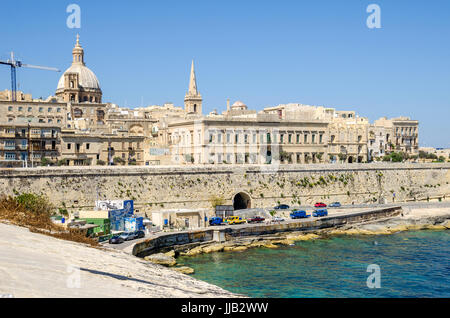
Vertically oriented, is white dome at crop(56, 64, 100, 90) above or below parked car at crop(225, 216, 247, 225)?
above

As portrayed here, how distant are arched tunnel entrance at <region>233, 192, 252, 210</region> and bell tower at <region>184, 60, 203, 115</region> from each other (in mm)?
28472

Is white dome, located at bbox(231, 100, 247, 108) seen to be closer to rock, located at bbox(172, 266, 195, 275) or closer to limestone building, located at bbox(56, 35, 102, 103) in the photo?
limestone building, located at bbox(56, 35, 102, 103)

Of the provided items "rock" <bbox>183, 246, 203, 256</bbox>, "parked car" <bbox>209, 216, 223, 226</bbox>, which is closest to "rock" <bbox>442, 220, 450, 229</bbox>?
"parked car" <bbox>209, 216, 223, 226</bbox>

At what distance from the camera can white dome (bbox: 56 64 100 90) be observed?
78875 millimetres

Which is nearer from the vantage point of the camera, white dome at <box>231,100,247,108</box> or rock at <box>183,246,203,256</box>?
rock at <box>183,246,203,256</box>

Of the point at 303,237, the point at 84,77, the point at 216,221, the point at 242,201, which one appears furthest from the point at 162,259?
the point at 84,77

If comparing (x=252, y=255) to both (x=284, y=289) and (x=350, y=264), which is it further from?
(x=284, y=289)

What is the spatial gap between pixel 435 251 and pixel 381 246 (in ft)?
11.9

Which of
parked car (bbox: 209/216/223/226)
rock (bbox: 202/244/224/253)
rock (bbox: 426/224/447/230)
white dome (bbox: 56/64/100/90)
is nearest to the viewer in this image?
rock (bbox: 202/244/224/253)

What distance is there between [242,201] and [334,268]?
65.7 feet

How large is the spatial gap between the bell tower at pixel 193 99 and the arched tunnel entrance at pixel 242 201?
28472mm

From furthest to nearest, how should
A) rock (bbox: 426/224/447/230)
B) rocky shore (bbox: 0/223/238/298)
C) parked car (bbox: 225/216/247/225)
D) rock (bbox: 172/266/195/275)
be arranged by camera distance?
rock (bbox: 426/224/447/230) → parked car (bbox: 225/216/247/225) → rock (bbox: 172/266/195/275) → rocky shore (bbox: 0/223/238/298)

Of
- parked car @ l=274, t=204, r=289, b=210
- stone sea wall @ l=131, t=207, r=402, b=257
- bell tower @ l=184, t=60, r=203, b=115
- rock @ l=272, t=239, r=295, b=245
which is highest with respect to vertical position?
bell tower @ l=184, t=60, r=203, b=115

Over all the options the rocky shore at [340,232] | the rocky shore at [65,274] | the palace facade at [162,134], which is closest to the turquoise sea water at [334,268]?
the rocky shore at [340,232]
